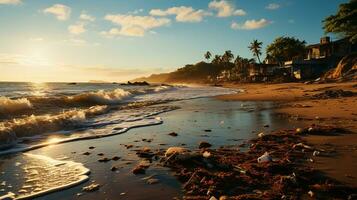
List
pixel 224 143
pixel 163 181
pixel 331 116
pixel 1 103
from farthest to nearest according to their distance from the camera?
pixel 1 103, pixel 331 116, pixel 224 143, pixel 163 181

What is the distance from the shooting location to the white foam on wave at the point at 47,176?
6.26 meters

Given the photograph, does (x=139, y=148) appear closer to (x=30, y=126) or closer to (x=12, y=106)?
(x=30, y=126)

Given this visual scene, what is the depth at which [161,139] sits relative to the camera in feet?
37.4

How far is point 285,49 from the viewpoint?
8006 cm

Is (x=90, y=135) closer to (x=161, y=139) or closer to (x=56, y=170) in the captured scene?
(x=161, y=139)

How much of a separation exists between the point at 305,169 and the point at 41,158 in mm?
6676

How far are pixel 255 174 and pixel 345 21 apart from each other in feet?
167

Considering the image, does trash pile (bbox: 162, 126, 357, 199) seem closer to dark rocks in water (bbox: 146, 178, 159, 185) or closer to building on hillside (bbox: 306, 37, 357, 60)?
dark rocks in water (bbox: 146, 178, 159, 185)

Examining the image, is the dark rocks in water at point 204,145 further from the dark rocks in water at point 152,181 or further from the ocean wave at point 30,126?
the ocean wave at point 30,126

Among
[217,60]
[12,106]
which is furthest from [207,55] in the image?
[12,106]

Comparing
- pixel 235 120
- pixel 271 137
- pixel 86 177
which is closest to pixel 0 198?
pixel 86 177

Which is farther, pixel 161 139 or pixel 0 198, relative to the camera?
pixel 161 139

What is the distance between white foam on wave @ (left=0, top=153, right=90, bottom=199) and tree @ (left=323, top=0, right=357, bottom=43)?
48829mm

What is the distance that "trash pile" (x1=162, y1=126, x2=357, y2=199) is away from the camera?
5.62m
